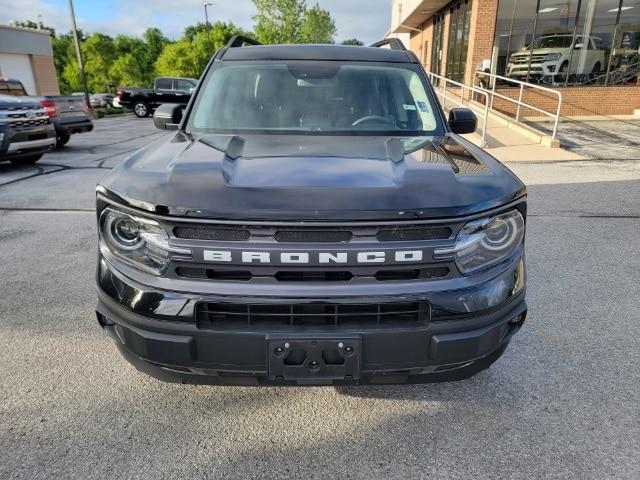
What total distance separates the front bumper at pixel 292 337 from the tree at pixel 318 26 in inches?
2259

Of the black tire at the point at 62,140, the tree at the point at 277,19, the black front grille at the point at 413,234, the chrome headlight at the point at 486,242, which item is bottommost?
the black tire at the point at 62,140

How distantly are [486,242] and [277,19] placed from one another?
144ft

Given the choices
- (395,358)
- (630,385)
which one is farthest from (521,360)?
(395,358)

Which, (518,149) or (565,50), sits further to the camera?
(565,50)

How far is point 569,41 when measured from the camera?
51.2ft

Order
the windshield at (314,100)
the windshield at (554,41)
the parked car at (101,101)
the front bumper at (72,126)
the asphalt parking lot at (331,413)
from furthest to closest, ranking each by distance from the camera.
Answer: the parked car at (101,101), the windshield at (554,41), the front bumper at (72,126), the windshield at (314,100), the asphalt parking lot at (331,413)

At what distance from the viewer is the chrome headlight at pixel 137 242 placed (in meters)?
1.80

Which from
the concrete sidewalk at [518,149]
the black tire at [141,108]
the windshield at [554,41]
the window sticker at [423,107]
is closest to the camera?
the window sticker at [423,107]

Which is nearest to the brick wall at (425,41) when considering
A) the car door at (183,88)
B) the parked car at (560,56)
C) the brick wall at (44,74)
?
the parked car at (560,56)

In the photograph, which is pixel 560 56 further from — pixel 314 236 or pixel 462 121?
pixel 314 236

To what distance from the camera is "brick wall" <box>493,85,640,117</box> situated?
615 inches

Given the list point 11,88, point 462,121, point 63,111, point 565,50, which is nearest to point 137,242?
point 462,121

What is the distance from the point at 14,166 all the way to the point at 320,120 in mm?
9226

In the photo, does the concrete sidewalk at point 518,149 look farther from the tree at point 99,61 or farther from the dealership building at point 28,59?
the tree at point 99,61
